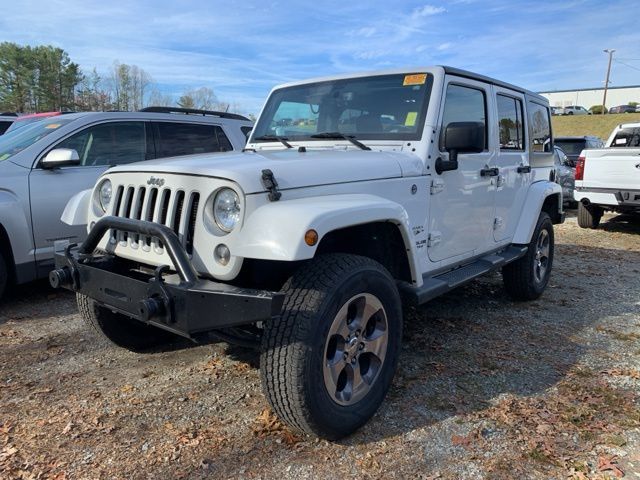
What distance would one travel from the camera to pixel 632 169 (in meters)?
8.75

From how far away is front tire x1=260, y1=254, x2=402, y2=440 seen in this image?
7.73ft

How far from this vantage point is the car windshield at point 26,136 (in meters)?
4.77

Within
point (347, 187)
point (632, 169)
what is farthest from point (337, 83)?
point (632, 169)

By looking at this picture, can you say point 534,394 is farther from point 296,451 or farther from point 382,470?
point 296,451

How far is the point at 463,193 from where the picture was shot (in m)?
3.88

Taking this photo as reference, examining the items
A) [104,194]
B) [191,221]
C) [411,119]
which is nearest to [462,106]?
[411,119]

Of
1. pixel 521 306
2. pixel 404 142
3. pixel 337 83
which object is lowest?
pixel 521 306

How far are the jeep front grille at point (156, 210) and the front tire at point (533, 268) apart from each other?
3.60 metres

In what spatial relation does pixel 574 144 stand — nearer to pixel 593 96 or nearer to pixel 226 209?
pixel 226 209

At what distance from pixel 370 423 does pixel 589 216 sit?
8.93 meters

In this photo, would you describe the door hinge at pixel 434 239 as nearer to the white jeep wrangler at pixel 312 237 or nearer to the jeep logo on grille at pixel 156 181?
the white jeep wrangler at pixel 312 237

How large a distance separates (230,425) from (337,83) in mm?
2641

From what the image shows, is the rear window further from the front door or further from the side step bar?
the front door

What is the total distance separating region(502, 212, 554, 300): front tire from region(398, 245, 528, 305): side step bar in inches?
7.1
